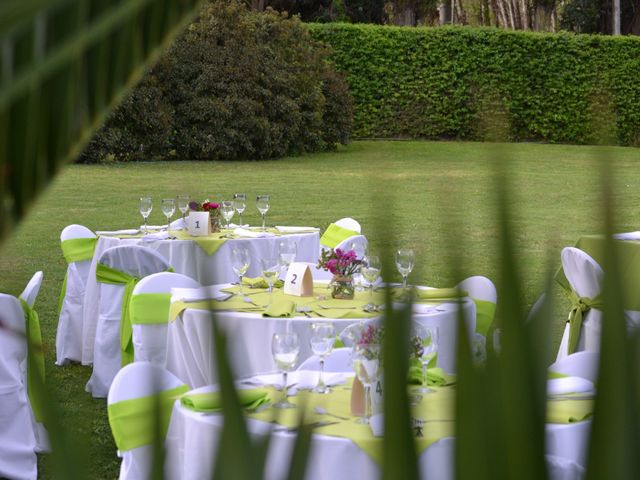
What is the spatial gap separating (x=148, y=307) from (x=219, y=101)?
1801 cm

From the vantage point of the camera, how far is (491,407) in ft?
1.68

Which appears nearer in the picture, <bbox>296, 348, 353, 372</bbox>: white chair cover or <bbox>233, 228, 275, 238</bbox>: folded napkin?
<bbox>296, 348, 353, 372</bbox>: white chair cover

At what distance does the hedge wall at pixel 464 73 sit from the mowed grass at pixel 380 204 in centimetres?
167

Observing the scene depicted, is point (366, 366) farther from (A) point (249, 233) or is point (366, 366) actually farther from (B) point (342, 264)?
(A) point (249, 233)

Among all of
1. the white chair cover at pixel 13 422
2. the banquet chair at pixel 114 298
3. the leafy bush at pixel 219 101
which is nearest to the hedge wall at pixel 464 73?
the leafy bush at pixel 219 101

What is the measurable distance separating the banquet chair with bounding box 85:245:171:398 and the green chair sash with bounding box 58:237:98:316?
0.87 m

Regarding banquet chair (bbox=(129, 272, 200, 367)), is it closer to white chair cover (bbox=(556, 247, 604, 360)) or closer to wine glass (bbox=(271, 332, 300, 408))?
wine glass (bbox=(271, 332, 300, 408))

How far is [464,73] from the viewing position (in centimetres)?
3045

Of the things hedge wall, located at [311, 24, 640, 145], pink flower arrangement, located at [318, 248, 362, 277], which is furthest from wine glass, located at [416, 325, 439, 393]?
hedge wall, located at [311, 24, 640, 145]

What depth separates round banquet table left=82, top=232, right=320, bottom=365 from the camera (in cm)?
729

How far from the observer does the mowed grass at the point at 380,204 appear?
0.53 metres

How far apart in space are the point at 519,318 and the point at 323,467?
2.77 metres

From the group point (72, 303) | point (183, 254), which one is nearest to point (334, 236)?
point (183, 254)

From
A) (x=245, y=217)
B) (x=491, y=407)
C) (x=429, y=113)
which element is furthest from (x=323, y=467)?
(x=429, y=113)
